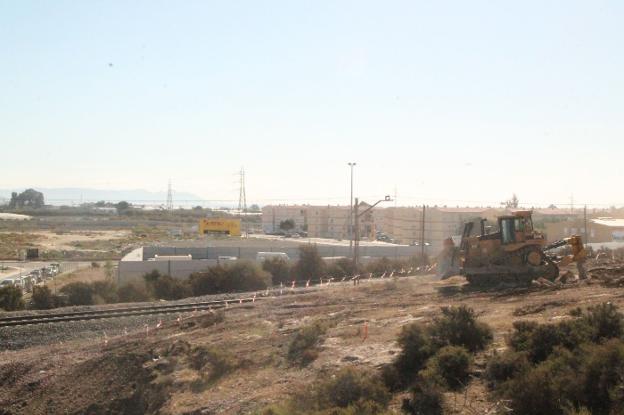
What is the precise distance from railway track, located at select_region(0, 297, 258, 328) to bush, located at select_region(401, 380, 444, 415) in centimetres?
1916

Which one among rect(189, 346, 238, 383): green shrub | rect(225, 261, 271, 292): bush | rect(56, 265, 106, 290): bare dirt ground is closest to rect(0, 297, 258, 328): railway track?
rect(189, 346, 238, 383): green shrub

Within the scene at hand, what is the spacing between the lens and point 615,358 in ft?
31.7

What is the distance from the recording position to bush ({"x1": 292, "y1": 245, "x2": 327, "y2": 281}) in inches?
1965

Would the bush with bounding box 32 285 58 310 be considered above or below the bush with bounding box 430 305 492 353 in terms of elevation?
below

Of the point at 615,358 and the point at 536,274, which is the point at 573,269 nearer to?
the point at 536,274

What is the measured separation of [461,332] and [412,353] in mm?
1139

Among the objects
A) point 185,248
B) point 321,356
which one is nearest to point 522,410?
point 321,356

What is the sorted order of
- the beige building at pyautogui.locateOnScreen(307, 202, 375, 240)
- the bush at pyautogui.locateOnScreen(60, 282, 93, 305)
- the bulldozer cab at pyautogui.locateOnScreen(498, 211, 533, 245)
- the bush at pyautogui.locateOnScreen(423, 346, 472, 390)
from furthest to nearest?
the beige building at pyautogui.locateOnScreen(307, 202, 375, 240) < the bush at pyautogui.locateOnScreen(60, 282, 93, 305) < the bulldozer cab at pyautogui.locateOnScreen(498, 211, 533, 245) < the bush at pyautogui.locateOnScreen(423, 346, 472, 390)

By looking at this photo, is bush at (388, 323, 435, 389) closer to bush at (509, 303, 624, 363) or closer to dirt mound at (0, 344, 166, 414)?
bush at (509, 303, 624, 363)

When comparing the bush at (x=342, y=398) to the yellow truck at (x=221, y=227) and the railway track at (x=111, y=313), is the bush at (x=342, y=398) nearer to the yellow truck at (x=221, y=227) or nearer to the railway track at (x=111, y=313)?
the railway track at (x=111, y=313)

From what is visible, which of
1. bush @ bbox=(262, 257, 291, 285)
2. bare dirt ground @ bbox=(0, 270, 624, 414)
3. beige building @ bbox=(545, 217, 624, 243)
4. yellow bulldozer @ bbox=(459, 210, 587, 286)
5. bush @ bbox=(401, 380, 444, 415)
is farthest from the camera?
beige building @ bbox=(545, 217, 624, 243)

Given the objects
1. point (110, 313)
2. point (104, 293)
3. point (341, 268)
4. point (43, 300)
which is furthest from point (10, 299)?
point (341, 268)

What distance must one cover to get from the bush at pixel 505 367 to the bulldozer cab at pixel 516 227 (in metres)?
13.5

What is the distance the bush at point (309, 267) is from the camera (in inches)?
1965
